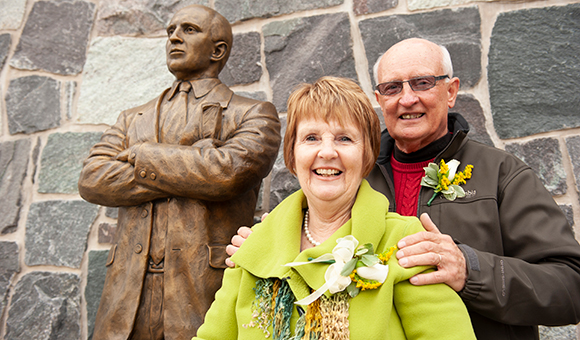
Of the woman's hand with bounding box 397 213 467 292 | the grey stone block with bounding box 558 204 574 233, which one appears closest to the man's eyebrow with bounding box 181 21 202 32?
the woman's hand with bounding box 397 213 467 292

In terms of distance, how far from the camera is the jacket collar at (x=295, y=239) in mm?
1058

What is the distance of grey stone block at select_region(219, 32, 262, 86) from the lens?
106 inches

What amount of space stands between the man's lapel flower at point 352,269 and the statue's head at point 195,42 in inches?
47.0

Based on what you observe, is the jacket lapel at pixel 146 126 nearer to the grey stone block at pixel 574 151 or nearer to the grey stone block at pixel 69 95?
the grey stone block at pixel 69 95

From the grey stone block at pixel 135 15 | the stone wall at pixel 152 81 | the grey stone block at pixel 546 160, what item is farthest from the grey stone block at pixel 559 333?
the grey stone block at pixel 135 15

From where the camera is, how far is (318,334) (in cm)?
101

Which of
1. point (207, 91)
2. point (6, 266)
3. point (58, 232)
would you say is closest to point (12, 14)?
point (58, 232)

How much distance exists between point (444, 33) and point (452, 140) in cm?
114

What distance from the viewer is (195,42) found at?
1917 millimetres

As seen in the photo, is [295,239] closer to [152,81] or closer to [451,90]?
[451,90]

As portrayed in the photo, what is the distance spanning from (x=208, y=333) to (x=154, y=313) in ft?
2.17

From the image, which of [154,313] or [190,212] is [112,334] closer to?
[154,313]

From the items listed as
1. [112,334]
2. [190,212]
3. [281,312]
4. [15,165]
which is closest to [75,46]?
[15,165]

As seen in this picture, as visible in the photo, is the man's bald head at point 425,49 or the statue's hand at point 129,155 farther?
the statue's hand at point 129,155
